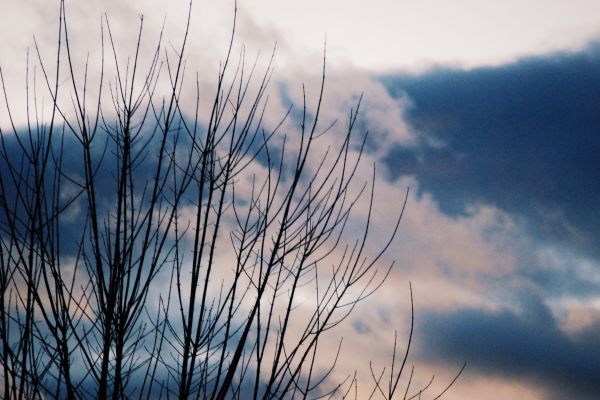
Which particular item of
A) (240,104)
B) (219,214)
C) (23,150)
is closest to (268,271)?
(219,214)

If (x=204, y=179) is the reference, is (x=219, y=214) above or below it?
below

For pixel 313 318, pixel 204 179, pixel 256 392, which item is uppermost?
pixel 204 179

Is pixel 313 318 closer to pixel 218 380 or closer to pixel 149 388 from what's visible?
pixel 218 380

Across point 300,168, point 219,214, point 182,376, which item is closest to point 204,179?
point 219,214

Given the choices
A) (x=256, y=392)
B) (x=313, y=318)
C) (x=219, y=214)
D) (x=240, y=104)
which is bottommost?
(x=256, y=392)

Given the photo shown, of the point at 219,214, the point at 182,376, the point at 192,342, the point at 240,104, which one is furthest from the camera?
the point at 240,104

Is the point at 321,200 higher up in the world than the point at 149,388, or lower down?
higher up

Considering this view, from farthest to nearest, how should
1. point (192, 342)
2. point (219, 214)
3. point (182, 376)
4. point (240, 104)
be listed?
point (240, 104) → point (219, 214) → point (192, 342) → point (182, 376)

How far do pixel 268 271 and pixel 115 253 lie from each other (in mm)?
758

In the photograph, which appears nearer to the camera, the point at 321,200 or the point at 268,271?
the point at 268,271

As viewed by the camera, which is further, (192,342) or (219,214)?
(219,214)

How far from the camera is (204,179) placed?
3.19m

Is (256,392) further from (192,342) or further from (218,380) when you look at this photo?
(192,342)

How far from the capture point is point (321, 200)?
3.60 meters
